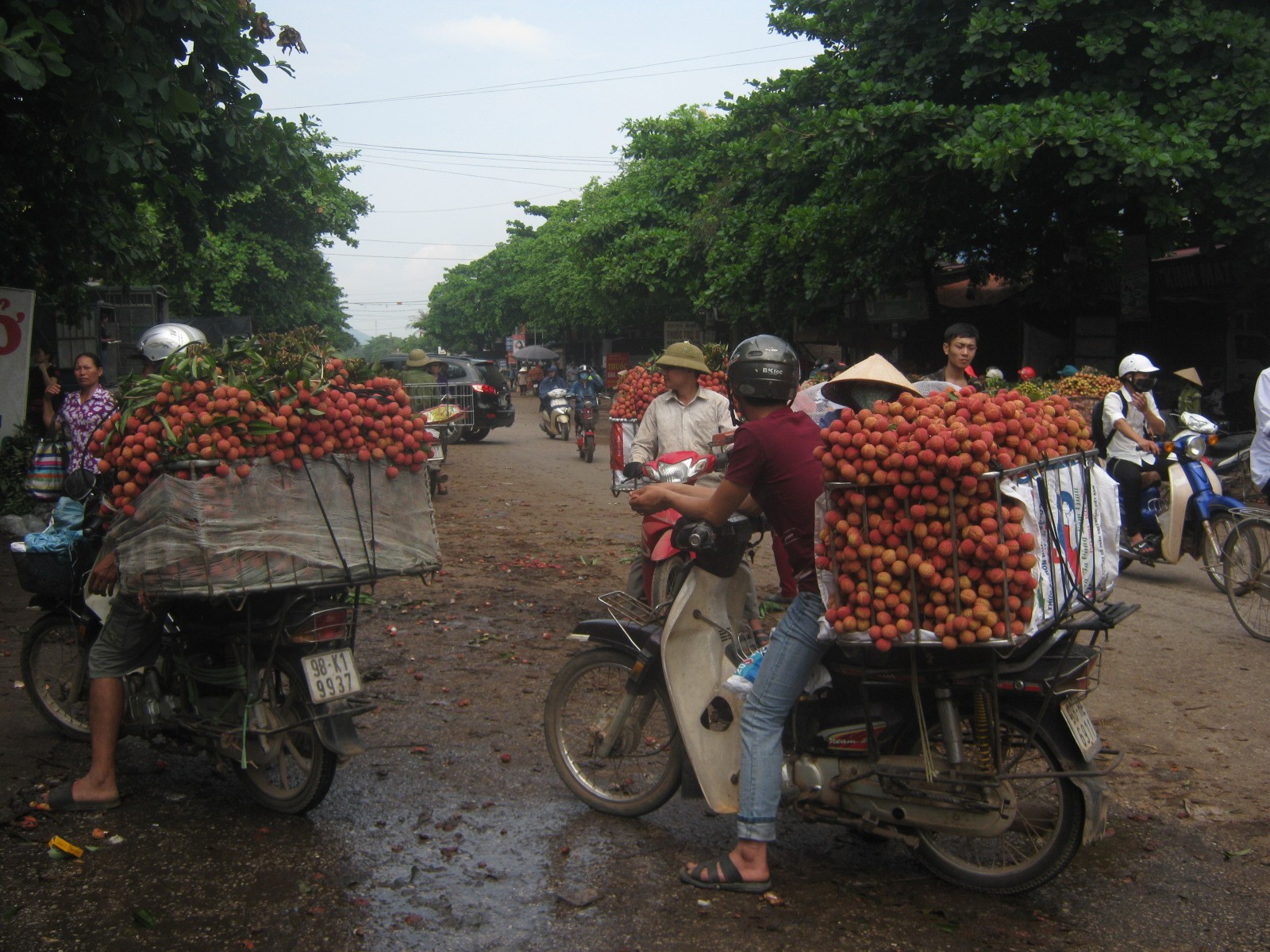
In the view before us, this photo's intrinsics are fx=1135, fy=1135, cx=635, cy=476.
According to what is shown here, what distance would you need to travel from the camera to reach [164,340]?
5988 mm

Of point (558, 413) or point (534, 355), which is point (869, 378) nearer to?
point (558, 413)

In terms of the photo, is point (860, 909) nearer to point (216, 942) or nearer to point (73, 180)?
point (216, 942)

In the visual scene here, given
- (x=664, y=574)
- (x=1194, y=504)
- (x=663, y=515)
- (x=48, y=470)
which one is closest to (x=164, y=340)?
(x=48, y=470)

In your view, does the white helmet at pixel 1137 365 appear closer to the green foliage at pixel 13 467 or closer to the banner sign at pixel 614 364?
the green foliage at pixel 13 467

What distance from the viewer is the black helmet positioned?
3.90 meters

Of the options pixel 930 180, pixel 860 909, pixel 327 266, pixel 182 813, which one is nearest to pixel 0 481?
pixel 182 813

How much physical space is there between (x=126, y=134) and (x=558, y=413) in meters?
17.6

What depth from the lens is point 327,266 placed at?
41.3 metres

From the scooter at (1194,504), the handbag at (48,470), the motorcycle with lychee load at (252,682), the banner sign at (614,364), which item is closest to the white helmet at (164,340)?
the handbag at (48,470)

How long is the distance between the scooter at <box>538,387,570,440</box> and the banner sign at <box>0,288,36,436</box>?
559 inches

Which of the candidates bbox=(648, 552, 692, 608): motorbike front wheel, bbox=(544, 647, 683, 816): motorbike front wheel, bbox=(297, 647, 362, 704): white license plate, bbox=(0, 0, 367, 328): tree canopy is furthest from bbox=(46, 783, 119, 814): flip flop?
bbox=(0, 0, 367, 328): tree canopy

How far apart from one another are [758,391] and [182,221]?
9.19 m

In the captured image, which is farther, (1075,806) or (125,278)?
(125,278)

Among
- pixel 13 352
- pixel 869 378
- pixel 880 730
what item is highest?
pixel 13 352
